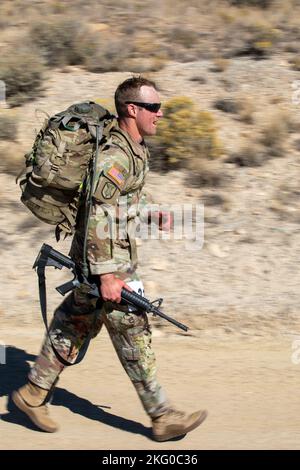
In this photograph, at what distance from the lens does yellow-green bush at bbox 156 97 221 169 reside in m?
10.2

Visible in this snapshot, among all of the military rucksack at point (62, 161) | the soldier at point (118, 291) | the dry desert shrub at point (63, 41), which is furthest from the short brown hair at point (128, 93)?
the dry desert shrub at point (63, 41)

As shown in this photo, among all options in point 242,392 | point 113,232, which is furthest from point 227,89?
point 113,232

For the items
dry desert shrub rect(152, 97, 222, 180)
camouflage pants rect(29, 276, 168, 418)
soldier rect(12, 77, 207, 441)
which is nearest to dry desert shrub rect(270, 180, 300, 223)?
dry desert shrub rect(152, 97, 222, 180)

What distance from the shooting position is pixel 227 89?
1228 cm

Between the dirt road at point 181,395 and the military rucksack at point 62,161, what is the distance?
4.34 feet

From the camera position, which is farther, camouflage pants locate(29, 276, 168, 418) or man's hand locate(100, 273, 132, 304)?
camouflage pants locate(29, 276, 168, 418)

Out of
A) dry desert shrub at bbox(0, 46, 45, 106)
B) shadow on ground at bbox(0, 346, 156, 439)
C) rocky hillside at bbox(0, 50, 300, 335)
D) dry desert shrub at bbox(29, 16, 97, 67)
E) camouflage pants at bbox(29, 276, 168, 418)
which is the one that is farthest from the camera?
dry desert shrub at bbox(29, 16, 97, 67)

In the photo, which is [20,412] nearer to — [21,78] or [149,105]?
[149,105]

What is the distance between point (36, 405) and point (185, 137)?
562cm

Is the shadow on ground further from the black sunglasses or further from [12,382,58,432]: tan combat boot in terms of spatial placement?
the black sunglasses

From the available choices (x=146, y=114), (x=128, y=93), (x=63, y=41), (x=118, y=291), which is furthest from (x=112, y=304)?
Answer: (x=63, y=41)
